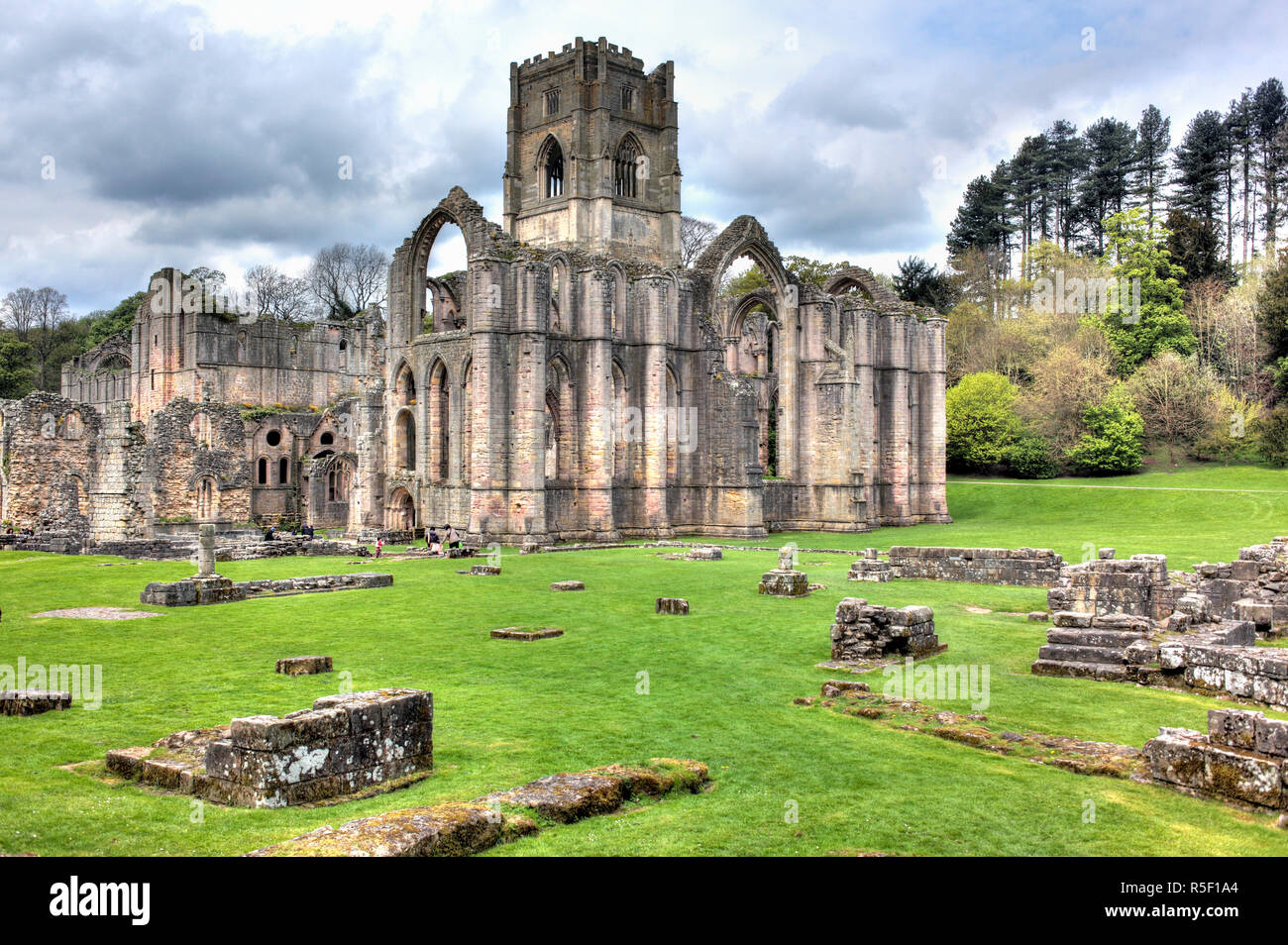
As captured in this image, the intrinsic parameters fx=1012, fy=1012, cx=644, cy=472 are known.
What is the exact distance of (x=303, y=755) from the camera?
7363 millimetres

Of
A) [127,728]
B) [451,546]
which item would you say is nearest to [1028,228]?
[451,546]

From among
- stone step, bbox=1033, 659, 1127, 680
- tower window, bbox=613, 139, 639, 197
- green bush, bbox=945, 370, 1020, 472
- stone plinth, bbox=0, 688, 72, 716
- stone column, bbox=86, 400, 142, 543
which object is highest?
tower window, bbox=613, 139, 639, 197

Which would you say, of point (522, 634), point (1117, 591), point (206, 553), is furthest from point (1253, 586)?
point (206, 553)

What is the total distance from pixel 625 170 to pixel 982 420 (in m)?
27.2

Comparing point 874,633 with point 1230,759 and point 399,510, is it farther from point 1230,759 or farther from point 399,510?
point 399,510

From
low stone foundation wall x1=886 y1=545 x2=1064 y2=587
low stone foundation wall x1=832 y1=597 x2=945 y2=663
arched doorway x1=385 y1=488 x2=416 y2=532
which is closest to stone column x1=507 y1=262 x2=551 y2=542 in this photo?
arched doorway x1=385 y1=488 x2=416 y2=532

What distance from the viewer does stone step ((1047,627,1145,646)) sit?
1320cm

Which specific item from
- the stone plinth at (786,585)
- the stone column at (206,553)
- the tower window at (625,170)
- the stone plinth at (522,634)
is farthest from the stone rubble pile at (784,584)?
the tower window at (625,170)

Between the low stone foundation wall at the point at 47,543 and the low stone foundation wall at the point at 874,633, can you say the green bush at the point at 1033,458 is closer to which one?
the low stone foundation wall at the point at 874,633

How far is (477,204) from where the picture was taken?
117ft

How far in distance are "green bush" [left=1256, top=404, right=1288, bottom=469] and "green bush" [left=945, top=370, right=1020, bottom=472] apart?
10.8 m

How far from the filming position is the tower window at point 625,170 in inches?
2488

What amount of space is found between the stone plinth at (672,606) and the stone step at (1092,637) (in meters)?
6.25

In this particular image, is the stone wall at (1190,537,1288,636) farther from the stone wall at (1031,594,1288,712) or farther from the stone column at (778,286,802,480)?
the stone column at (778,286,802,480)
